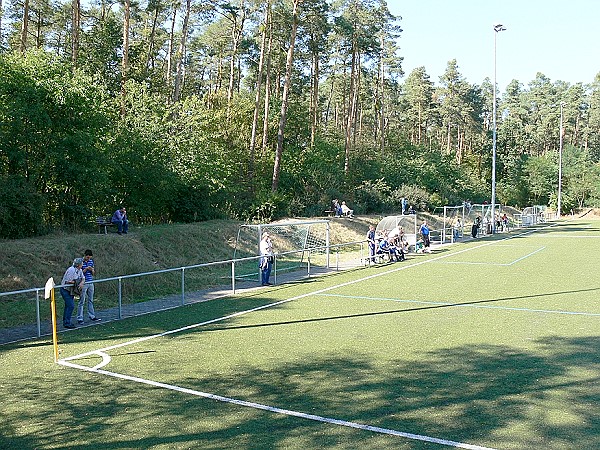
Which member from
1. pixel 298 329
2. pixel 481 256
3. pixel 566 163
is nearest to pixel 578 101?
pixel 566 163

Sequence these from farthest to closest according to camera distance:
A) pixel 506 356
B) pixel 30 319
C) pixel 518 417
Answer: pixel 30 319 → pixel 506 356 → pixel 518 417

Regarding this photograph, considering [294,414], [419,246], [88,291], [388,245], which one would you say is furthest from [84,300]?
[419,246]

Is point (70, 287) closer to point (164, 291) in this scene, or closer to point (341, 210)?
point (164, 291)

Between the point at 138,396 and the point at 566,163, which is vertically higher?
the point at 566,163

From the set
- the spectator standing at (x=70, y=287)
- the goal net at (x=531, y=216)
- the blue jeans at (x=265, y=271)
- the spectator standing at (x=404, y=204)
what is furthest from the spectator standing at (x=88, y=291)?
the goal net at (x=531, y=216)

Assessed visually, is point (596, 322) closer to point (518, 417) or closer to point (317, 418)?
point (518, 417)

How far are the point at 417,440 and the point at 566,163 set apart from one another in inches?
3338

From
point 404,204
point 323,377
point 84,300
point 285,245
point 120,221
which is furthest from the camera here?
point 404,204

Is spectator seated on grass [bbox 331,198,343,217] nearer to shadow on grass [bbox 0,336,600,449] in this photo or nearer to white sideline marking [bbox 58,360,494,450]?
shadow on grass [bbox 0,336,600,449]

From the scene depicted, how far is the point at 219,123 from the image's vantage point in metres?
38.6

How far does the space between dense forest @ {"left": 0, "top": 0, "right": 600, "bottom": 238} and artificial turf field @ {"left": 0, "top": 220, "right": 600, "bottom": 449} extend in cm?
962

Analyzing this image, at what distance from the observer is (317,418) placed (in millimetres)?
7445

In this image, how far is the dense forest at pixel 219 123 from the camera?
21.3 m

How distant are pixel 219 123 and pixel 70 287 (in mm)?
26851
